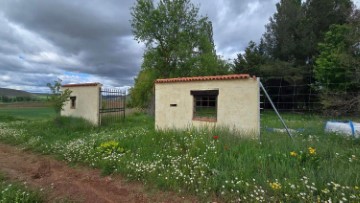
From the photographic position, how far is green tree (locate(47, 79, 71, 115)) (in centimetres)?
1189

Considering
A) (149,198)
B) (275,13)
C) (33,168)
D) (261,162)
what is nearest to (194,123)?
(261,162)

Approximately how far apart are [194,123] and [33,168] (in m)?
5.20

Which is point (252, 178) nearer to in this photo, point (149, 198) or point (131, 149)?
point (149, 198)

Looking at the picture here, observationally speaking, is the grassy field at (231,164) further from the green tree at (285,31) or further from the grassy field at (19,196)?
the green tree at (285,31)

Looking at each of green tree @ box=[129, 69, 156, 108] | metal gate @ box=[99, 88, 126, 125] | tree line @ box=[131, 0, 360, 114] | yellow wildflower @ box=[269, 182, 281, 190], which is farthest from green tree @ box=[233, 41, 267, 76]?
yellow wildflower @ box=[269, 182, 281, 190]

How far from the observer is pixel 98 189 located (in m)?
4.41

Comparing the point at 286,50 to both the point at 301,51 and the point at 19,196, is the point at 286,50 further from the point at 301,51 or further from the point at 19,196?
the point at 19,196

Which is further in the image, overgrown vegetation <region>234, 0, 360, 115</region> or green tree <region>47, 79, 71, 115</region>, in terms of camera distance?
overgrown vegetation <region>234, 0, 360, 115</region>

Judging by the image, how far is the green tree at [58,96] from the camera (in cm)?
1189

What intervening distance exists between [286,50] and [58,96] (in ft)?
83.5

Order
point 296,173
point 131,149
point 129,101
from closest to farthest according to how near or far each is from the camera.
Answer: point 296,173 < point 131,149 < point 129,101

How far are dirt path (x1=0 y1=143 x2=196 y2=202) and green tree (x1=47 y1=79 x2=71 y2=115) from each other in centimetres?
563

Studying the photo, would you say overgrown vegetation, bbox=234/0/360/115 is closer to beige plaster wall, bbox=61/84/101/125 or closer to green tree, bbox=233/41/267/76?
green tree, bbox=233/41/267/76

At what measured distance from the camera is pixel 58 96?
12.0m
